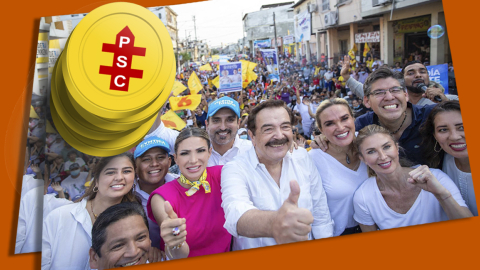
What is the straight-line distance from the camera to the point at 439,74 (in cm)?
314

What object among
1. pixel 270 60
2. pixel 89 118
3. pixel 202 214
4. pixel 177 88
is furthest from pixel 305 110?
pixel 89 118

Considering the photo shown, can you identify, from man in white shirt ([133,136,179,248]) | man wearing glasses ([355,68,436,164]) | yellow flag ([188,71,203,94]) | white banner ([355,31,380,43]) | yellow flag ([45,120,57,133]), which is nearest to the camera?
yellow flag ([45,120,57,133])

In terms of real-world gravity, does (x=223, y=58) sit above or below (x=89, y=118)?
above

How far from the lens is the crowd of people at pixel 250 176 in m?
2.48

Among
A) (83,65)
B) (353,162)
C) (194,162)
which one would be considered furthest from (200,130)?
(353,162)

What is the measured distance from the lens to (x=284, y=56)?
3453mm

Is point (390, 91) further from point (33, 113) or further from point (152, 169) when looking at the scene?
point (33, 113)

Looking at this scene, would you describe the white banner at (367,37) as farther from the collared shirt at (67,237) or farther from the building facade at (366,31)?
the collared shirt at (67,237)

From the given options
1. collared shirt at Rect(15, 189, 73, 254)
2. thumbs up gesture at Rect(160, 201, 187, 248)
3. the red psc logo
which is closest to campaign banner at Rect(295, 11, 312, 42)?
the red psc logo

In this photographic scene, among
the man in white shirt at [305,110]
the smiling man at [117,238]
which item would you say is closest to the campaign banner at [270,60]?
the man in white shirt at [305,110]

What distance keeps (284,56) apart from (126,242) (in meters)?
2.43

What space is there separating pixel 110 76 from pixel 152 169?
0.82 meters

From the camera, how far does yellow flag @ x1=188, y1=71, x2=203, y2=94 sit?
3.28 metres

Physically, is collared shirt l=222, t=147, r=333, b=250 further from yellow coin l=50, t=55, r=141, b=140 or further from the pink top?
yellow coin l=50, t=55, r=141, b=140
